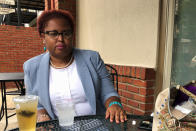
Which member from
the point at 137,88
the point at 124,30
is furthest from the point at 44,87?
the point at 124,30

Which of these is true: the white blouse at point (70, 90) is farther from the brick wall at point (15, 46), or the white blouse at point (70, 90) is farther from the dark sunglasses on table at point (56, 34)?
the brick wall at point (15, 46)

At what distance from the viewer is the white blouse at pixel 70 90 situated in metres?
1.32

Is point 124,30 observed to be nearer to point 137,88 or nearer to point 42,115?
point 137,88

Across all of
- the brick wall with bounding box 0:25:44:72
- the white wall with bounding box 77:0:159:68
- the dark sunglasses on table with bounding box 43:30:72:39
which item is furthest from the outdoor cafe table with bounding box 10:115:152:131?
the brick wall with bounding box 0:25:44:72

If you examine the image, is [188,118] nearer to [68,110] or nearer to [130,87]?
[68,110]

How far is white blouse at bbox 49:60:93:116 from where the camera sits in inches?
51.8

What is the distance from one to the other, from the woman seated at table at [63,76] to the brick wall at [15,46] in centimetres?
535

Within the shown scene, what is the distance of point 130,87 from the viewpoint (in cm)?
212

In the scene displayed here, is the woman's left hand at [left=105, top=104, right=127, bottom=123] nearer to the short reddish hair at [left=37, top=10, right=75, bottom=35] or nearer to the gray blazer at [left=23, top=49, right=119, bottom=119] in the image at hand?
the gray blazer at [left=23, top=49, right=119, bottom=119]

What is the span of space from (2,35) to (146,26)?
5.71m

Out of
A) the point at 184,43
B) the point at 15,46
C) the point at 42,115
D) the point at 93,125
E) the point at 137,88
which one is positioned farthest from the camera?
the point at 15,46

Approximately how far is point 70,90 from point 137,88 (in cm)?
98

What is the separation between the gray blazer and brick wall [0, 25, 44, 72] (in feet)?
17.5

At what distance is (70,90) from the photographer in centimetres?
133
